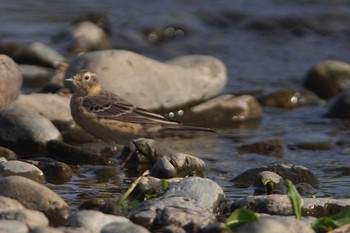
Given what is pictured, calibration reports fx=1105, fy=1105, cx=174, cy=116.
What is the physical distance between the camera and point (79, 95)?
35.9 ft

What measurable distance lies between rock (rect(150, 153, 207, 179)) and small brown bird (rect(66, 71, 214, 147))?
122 centimetres

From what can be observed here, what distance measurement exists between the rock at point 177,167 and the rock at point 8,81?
6.92ft

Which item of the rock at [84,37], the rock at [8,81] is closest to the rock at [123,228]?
the rock at [8,81]

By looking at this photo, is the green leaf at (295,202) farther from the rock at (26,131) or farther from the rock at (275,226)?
the rock at (26,131)

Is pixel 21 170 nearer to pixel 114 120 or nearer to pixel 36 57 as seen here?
pixel 114 120

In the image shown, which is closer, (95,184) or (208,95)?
(95,184)

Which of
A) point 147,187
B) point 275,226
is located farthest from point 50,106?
point 275,226

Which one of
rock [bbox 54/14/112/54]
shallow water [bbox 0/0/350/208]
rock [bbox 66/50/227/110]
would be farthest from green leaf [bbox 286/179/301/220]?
rock [bbox 54/14/112/54]

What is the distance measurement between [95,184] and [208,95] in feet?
14.1

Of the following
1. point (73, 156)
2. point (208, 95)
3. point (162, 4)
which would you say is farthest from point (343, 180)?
point (162, 4)

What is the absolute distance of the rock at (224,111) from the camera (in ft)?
41.0

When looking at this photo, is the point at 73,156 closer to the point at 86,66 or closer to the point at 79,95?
the point at 79,95

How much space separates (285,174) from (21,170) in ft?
7.15

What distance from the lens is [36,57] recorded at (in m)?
14.7
